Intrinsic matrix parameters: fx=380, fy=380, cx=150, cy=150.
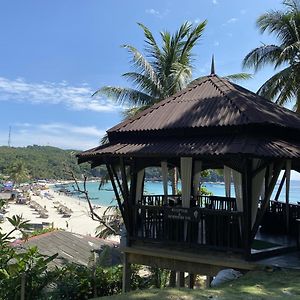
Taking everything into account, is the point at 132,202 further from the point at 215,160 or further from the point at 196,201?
the point at 215,160

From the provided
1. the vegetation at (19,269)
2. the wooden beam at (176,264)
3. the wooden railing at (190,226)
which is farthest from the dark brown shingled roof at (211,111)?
the vegetation at (19,269)

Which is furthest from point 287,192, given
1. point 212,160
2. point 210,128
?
point 210,128

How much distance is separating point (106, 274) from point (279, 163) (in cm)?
728

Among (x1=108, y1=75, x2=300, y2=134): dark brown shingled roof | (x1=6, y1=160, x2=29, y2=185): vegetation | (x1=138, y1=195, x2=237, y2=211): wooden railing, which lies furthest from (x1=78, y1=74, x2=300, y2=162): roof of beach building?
(x1=6, y1=160, x2=29, y2=185): vegetation

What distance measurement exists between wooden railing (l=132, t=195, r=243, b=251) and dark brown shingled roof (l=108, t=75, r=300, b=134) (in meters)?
2.01

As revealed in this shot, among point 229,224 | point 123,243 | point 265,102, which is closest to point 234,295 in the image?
point 229,224

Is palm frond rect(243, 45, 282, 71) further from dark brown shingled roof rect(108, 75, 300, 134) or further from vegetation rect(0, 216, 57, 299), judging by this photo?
vegetation rect(0, 216, 57, 299)

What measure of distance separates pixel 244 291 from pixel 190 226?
2776 mm

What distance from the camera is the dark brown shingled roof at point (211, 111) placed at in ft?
28.6

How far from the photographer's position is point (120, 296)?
5512 mm

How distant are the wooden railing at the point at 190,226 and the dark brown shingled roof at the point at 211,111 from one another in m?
2.01

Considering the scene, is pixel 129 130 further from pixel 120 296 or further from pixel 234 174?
pixel 120 296

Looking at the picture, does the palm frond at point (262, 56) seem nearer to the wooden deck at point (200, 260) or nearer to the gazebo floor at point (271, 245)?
the gazebo floor at point (271, 245)

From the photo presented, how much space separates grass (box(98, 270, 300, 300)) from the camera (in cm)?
536
